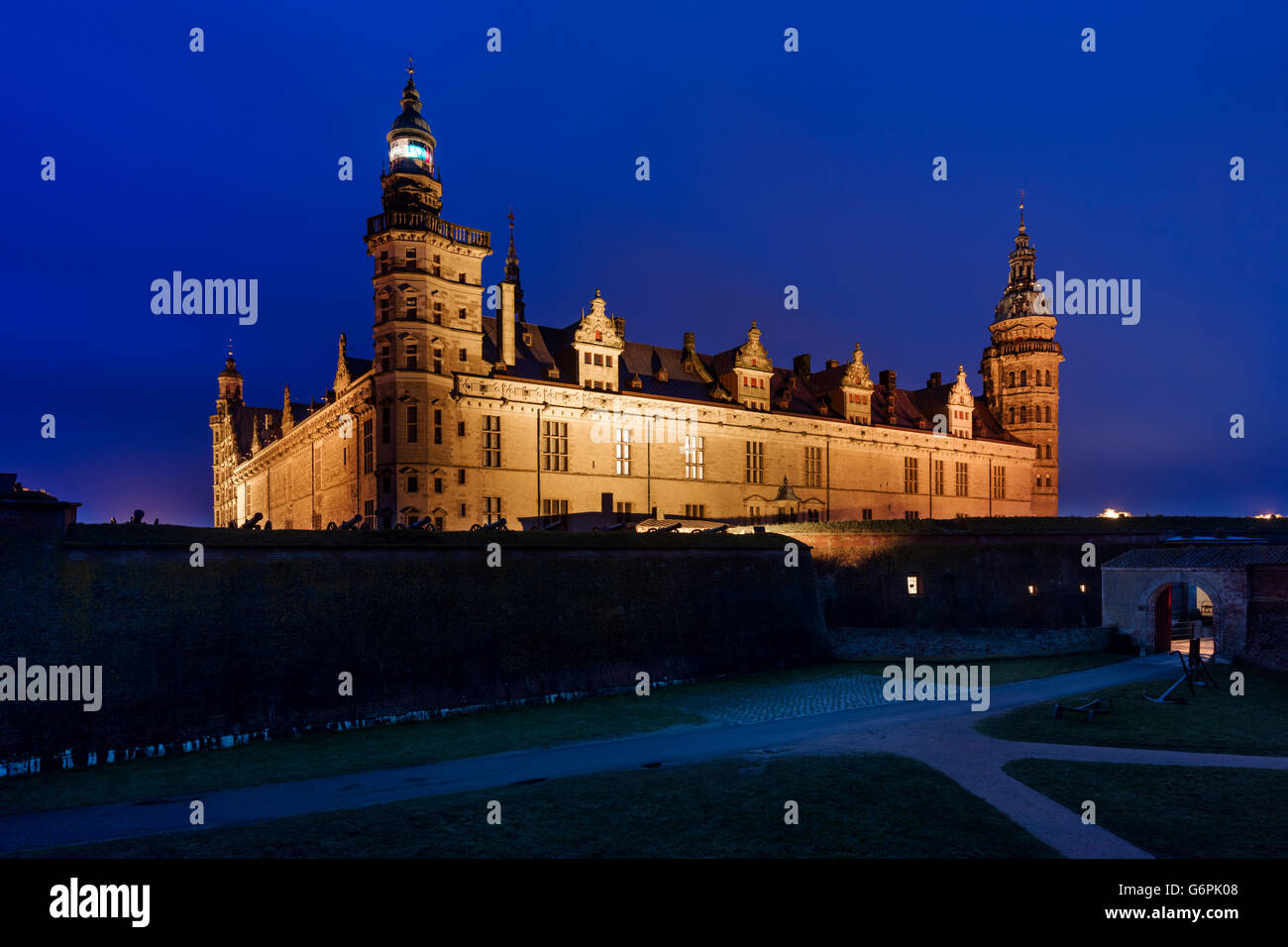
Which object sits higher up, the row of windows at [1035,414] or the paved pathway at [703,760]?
the row of windows at [1035,414]

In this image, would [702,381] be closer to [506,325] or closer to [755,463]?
[755,463]

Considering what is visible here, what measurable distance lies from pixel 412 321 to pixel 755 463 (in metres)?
27.6

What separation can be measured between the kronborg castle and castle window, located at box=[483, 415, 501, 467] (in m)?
0.12

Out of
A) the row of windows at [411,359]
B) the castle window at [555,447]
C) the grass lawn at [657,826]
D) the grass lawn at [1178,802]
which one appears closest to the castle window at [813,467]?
the castle window at [555,447]

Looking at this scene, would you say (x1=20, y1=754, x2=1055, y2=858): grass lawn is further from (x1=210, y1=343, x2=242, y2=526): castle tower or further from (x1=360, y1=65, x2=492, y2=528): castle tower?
(x1=210, y1=343, x2=242, y2=526): castle tower

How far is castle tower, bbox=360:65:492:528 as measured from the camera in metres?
41.2

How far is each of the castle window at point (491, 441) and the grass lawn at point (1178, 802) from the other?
3331 cm

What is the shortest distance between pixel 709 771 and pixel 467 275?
1389 inches

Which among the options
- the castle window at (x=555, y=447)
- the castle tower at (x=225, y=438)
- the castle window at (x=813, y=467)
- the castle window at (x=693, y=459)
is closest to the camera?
the castle window at (x=555, y=447)

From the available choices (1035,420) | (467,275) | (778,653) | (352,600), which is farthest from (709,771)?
(1035,420)

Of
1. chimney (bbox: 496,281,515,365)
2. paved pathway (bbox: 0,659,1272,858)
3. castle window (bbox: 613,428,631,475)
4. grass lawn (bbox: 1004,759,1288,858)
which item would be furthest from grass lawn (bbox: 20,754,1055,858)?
chimney (bbox: 496,281,515,365)

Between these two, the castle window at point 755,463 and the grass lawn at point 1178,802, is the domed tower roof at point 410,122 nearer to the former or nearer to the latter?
the castle window at point 755,463

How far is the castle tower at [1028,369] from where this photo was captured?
69250 millimetres

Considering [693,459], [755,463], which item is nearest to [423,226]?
[693,459]
